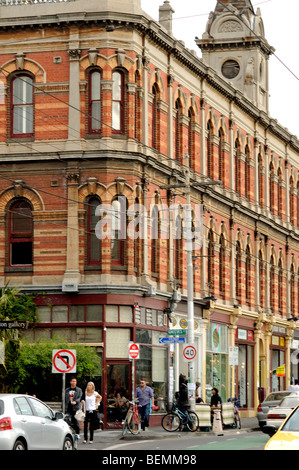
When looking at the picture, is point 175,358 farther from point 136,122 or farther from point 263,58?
point 263,58

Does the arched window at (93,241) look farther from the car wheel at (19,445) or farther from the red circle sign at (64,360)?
the car wheel at (19,445)

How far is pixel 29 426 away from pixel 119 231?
21.4 meters

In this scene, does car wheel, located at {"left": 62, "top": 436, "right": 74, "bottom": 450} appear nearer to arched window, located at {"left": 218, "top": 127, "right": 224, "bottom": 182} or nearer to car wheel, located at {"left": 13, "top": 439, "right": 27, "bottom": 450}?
car wheel, located at {"left": 13, "top": 439, "right": 27, "bottom": 450}

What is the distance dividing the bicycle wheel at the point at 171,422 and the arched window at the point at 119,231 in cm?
693

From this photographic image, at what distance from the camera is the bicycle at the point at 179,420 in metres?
37.7

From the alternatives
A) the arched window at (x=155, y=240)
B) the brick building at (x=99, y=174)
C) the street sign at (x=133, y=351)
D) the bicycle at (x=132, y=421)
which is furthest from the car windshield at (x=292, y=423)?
the arched window at (x=155, y=240)

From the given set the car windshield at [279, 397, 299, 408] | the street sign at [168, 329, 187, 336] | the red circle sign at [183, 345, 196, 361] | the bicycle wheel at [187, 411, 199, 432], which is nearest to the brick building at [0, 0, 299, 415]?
the street sign at [168, 329, 187, 336]

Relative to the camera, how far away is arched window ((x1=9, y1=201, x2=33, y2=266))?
42594 millimetres

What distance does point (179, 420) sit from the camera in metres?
37.9

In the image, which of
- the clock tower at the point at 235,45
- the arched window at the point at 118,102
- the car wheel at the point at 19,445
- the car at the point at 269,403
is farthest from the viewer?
the clock tower at the point at 235,45

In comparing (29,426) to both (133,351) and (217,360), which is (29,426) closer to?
(133,351)

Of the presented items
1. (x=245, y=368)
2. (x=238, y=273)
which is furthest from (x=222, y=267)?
(x=245, y=368)

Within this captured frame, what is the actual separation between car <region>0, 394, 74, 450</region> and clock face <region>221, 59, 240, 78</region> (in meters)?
41.0

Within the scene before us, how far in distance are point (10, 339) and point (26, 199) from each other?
19.6ft
